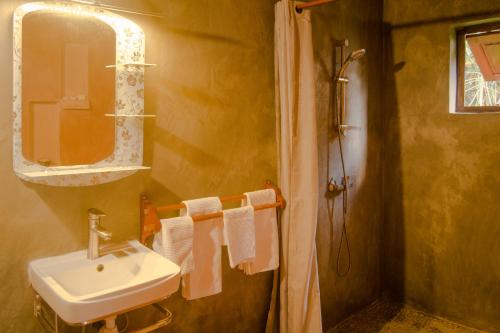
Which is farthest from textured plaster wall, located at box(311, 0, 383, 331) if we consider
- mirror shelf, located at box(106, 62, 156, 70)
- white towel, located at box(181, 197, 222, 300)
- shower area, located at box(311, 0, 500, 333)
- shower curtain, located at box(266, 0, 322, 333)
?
mirror shelf, located at box(106, 62, 156, 70)

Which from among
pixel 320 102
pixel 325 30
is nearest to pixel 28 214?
pixel 320 102

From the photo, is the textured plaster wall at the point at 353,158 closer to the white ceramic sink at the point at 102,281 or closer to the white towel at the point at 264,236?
the white towel at the point at 264,236

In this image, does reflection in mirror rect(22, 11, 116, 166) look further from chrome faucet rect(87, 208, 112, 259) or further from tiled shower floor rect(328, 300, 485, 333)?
tiled shower floor rect(328, 300, 485, 333)

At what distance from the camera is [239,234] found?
2080 mm

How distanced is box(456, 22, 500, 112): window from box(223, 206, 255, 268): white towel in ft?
6.58

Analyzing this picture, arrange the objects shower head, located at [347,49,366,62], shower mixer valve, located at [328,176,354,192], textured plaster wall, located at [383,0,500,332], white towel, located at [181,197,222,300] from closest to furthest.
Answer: white towel, located at [181,197,222,300] < shower head, located at [347,49,366,62] < shower mixer valve, located at [328,176,354,192] < textured plaster wall, located at [383,0,500,332]

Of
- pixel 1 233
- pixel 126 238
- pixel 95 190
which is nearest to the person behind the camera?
pixel 1 233

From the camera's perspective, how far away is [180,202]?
2.02m

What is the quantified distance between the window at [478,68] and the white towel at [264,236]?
1828mm

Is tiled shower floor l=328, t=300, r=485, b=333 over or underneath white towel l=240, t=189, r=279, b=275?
underneath

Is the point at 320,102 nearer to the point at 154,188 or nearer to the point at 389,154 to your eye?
the point at 389,154

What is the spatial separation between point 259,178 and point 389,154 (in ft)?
4.90

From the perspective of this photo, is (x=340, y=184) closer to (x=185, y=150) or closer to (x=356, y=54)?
(x=356, y=54)

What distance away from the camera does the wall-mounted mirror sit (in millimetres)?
1512
